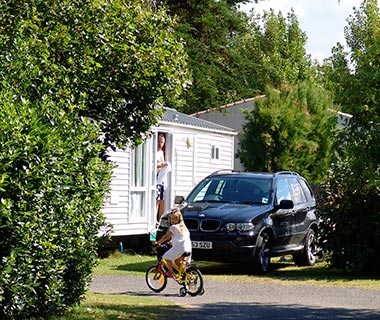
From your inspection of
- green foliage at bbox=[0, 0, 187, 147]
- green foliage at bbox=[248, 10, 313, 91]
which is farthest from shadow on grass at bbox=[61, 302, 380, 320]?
green foliage at bbox=[248, 10, 313, 91]

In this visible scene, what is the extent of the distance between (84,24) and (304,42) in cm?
6364

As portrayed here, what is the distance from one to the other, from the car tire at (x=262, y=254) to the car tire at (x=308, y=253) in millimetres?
1895

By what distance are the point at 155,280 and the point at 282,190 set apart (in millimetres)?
5275

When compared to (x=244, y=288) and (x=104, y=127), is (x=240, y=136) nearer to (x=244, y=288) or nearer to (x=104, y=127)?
(x=244, y=288)

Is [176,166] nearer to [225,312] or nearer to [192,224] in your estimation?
[192,224]

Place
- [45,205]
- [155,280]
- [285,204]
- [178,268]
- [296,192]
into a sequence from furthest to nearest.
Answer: [296,192]
[285,204]
[155,280]
[178,268]
[45,205]

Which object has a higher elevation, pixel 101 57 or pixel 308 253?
pixel 101 57

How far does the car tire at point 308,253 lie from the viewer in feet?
66.1

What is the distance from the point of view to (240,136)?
3881 centimetres

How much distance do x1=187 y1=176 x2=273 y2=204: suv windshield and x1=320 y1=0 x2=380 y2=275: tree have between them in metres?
1.18

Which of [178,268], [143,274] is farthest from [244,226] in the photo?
[178,268]

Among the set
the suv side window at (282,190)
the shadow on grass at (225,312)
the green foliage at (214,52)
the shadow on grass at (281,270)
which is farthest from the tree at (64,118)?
the green foliage at (214,52)

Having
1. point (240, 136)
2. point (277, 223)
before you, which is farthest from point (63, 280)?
point (240, 136)

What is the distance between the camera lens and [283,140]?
35.5m
